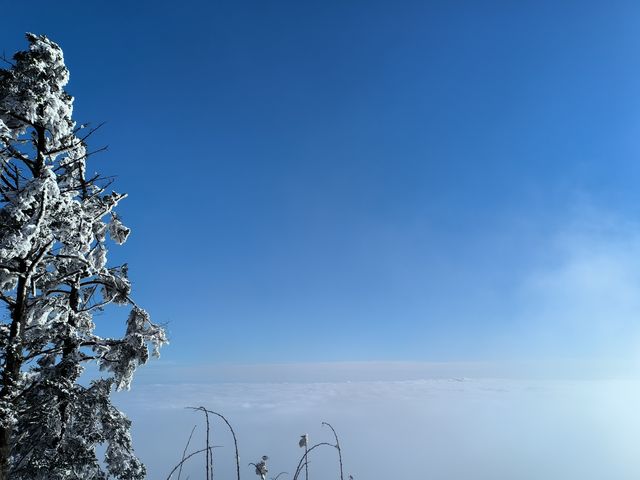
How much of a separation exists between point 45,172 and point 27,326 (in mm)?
3788

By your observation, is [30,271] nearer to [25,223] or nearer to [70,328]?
[25,223]

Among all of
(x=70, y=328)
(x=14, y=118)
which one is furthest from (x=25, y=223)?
(x=70, y=328)

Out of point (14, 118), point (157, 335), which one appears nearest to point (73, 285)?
point (157, 335)

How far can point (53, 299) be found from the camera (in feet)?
36.7

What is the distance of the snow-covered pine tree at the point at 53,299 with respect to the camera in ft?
28.5

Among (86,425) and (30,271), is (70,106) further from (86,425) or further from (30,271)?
(86,425)

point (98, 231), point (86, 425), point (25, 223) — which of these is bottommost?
point (86, 425)

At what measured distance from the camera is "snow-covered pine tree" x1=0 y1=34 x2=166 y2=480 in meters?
8.67

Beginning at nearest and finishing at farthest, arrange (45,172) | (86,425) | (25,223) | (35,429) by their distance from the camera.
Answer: (25,223) < (45,172) < (35,429) < (86,425)

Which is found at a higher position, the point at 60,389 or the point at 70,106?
the point at 70,106

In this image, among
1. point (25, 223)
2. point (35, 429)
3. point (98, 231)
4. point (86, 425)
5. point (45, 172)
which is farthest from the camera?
point (98, 231)

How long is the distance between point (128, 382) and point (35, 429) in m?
2.49

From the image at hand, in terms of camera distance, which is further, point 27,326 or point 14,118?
point 27,326

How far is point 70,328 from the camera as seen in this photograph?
10602 millimetres
